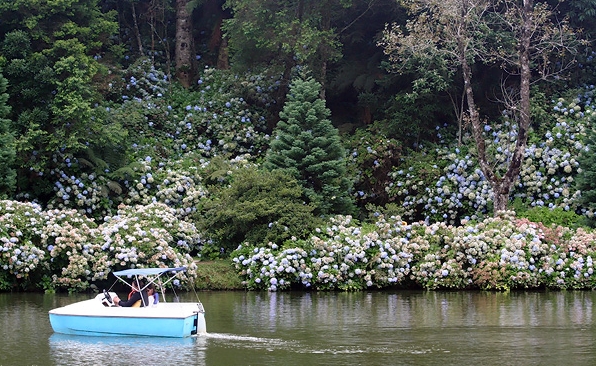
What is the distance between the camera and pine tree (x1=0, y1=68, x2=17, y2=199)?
72.3 ft

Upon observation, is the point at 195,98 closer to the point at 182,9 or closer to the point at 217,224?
the point at 182,9

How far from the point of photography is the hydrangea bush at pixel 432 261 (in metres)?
20.9

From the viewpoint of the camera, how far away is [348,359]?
12.6 meters

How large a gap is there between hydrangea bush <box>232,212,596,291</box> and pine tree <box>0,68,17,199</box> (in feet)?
20.1

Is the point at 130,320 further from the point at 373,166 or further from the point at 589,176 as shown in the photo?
the point at 373,166

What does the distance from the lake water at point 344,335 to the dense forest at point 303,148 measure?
5.81 ft

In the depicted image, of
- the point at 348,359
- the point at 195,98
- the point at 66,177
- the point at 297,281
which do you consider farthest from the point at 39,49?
the point at 348,359

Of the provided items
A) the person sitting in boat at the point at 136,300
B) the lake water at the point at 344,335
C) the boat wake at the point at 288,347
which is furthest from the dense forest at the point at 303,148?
the boat wake at the point at 288,347

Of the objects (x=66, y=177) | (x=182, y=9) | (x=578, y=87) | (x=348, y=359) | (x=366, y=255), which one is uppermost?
(x=182, y=9)

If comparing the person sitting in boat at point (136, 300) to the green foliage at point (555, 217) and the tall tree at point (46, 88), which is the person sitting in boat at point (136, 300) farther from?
the green foliage at point (555, 217)

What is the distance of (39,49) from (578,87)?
16686mm

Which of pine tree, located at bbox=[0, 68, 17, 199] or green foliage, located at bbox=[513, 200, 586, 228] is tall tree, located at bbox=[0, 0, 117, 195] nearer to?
pine tree, located at bbox=[0, 68, 17, 199]

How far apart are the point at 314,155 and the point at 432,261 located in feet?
15.7

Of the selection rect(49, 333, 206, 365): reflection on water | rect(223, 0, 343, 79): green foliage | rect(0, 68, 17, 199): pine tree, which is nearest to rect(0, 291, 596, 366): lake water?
rect(49, 333, 206, 365): reflection on water
